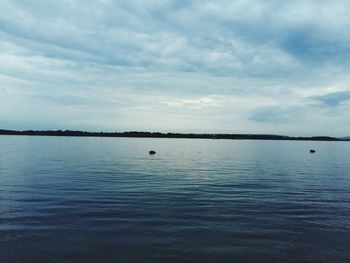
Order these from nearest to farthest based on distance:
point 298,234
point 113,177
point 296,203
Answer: point 298,234, point 296,203, point 113,177

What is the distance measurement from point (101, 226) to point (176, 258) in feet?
21.2

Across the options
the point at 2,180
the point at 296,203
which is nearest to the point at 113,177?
the point at 2,180

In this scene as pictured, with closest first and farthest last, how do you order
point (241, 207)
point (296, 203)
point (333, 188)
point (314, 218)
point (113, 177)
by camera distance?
1. point (314, 218)
2. point (241, 207)
3. point (296, 203)
4. point (333, 188)
5. point (113, 177)

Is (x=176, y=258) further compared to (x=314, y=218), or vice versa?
(x=314, y=218)

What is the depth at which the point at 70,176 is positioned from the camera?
42.8 m

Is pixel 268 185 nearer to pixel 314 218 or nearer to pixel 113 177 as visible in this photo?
pixel 314 218

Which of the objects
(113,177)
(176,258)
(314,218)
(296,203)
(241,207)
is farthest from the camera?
(113,177)

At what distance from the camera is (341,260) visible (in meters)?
15.0

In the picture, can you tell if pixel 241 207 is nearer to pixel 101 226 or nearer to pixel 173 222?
pixel 173 222

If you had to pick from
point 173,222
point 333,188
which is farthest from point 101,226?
point 333,188

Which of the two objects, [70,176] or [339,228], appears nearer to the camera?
[339,228]

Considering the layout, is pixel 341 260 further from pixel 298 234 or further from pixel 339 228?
pixel 339 228

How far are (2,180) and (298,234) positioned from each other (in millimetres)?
33195

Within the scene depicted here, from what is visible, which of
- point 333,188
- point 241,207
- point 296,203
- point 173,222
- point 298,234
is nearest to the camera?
point 298,234
